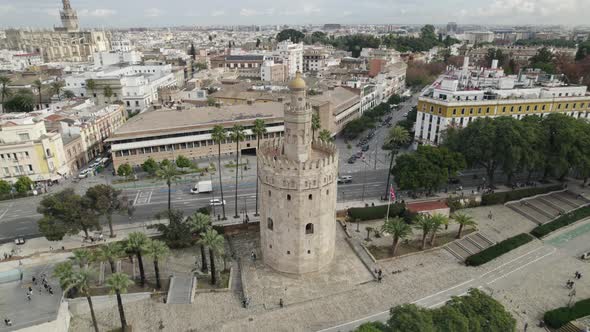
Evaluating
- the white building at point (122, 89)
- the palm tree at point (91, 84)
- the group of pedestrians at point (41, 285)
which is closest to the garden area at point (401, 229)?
the group of pedestrians at point (41, 285)

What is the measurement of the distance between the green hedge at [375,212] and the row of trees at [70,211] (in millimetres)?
39139

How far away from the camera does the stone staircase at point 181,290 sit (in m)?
45.7

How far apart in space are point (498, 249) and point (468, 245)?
165 inches

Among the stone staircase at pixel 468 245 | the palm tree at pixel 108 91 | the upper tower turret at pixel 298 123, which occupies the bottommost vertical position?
the stone staircase at pixel 468 245

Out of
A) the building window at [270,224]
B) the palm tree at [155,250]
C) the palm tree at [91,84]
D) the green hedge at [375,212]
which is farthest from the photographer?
the palm tree at [91,84]

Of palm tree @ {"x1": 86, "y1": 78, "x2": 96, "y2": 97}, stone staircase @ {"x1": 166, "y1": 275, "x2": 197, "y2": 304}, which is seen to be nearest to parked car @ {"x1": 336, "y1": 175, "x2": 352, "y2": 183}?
stone staircase @ {"x1": 166, "y1": 275, "x2": 197, "y2": 304}

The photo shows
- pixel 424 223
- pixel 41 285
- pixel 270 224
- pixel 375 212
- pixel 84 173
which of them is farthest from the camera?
pixel 84 173

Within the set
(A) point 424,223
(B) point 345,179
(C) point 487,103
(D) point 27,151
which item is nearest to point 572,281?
(A) point 424,223

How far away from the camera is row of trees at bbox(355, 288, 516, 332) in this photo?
107 ft

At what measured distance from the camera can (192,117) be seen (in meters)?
96.3

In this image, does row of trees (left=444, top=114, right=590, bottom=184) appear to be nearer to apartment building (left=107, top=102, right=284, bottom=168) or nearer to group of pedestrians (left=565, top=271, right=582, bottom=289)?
group of pedestrians (left=565, top=271, right=582, bottom=289)

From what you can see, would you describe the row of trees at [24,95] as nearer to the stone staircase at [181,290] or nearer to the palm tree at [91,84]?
the palm tree at [91,84]

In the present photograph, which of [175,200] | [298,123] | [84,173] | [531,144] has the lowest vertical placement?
[175,200]

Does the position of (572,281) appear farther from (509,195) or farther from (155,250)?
(155,250)
